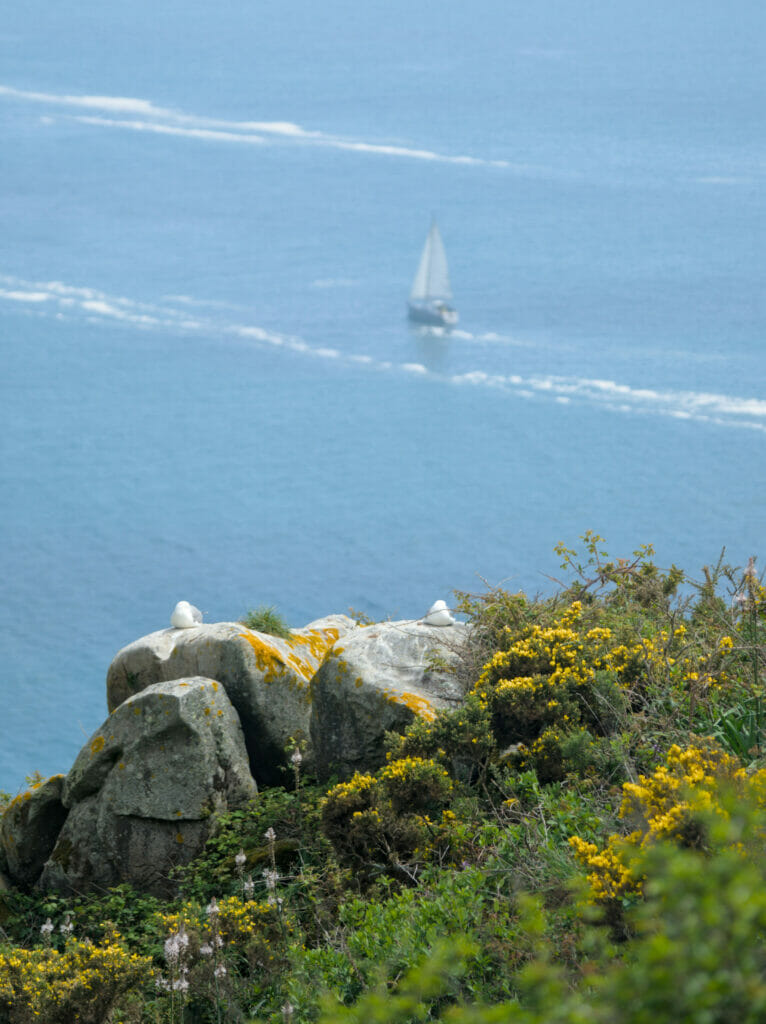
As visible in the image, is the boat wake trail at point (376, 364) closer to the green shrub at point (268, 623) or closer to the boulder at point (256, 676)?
the green shrub at point (268, 623)

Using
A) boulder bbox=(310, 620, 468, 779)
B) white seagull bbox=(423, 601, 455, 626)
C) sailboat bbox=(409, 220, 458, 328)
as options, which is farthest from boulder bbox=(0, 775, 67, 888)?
sailboat bbox=(409, 220, 458, 328)

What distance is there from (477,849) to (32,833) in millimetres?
3747

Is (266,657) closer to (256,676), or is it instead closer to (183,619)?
(256,676)

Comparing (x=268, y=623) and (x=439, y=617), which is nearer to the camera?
(x=439, y=617)

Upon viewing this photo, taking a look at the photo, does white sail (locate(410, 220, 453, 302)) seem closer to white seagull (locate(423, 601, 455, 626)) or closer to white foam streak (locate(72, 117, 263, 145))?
white foam streak (locate(72, 117, 263, 145))

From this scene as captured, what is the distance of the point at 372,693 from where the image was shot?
692 centimetres

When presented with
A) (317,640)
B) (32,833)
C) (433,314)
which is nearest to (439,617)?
(317,640)

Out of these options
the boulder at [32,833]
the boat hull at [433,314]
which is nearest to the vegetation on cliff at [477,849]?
the boulder at [32,833]

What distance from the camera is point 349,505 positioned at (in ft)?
191

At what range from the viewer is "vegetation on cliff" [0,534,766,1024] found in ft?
12.5

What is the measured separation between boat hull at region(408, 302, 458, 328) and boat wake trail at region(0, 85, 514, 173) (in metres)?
24.9

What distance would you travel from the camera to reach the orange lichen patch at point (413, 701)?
6754mm

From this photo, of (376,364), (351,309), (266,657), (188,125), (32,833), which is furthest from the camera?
(188,125)

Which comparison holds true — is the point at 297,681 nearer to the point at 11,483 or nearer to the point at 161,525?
the point at 161,525
